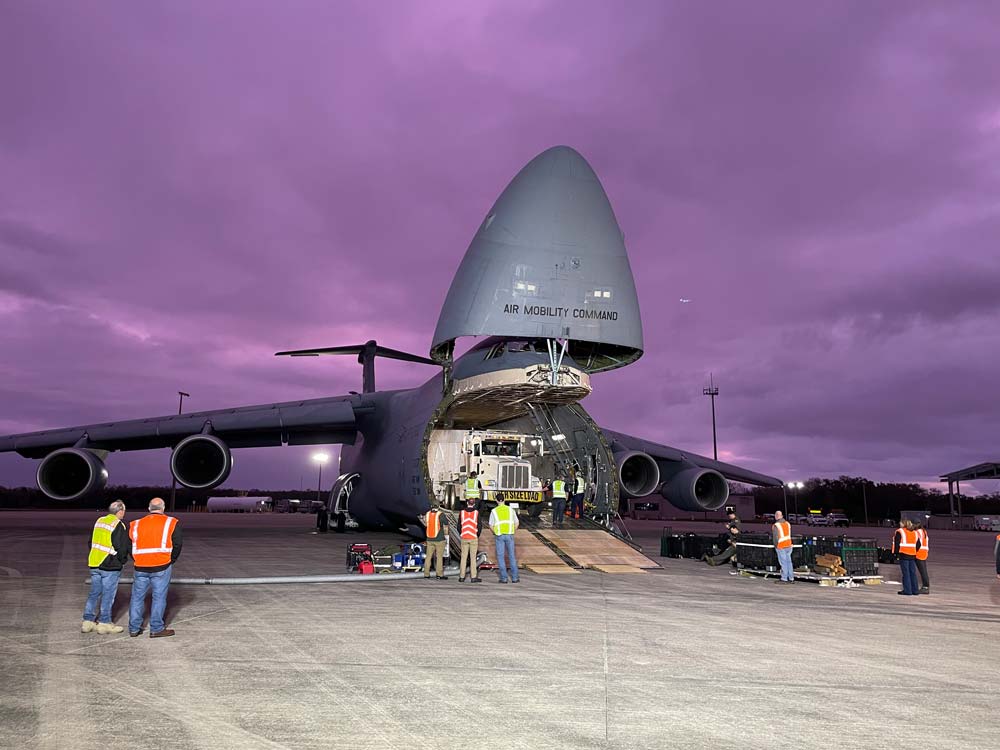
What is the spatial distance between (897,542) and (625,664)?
26.9ft

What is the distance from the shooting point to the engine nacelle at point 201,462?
19.2 metres

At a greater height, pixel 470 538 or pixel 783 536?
pixel 783 536

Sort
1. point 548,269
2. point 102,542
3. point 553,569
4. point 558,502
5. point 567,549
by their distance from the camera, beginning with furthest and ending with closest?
1. point 558,502
2. point 567,549
3. point 548,269
4. point 553,569
5. point 102,542

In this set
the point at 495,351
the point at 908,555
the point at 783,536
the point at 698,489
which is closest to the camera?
the point at 908,555

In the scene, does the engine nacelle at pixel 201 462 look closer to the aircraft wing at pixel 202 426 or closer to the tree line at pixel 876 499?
the aircraft wing at pixel 202 426

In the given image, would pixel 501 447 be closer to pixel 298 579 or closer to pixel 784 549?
pixel 784 549

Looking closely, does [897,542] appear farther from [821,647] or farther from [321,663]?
[321,663]

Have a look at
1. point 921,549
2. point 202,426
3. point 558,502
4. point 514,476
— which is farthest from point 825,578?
point 202,426

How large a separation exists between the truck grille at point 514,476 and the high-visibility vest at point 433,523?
5706mm

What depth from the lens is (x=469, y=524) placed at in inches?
487

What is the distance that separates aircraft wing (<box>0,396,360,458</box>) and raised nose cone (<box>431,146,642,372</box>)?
316 inches

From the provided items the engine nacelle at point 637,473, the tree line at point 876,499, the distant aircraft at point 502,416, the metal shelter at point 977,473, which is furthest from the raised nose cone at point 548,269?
the tree line at point 876,499

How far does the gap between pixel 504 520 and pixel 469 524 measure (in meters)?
0.59

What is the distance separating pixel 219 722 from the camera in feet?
14.6
